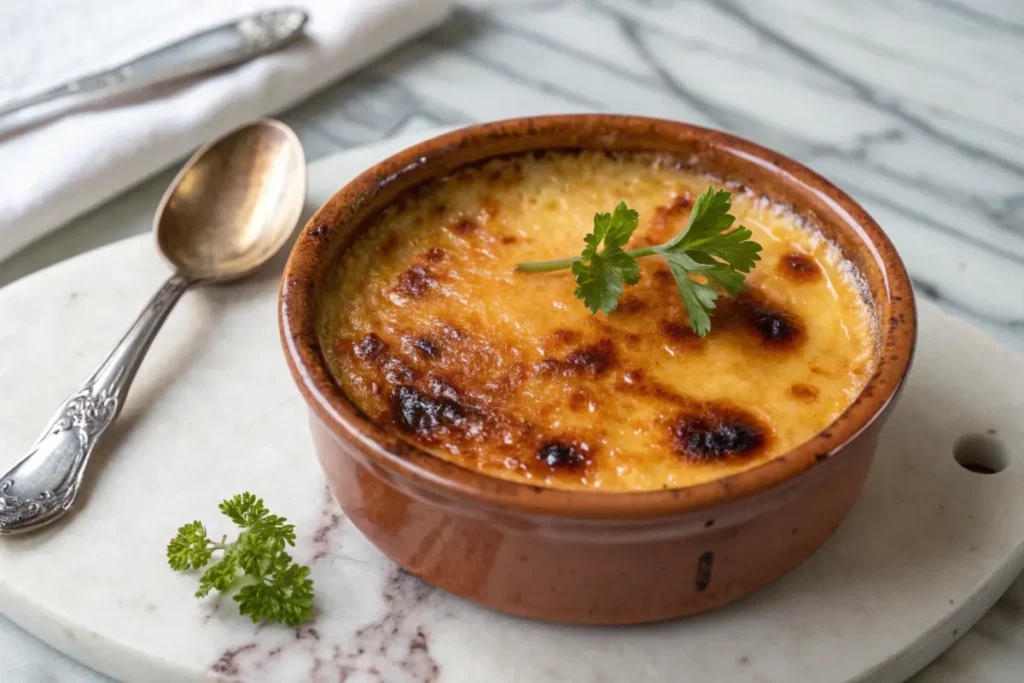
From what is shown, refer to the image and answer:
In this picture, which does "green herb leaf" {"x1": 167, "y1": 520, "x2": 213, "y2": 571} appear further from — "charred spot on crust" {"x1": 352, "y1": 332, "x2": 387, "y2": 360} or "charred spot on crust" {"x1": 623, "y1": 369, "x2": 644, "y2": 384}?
"charred spot on crust" {"x1": 623, "y1": 369, "x2": 644, "y2": 384}

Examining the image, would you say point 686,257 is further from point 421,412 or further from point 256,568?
point 256,568

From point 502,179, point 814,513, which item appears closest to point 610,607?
point 814,513

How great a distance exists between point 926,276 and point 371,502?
1.21m

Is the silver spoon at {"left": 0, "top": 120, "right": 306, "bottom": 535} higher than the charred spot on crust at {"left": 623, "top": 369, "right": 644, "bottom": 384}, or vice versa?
the charred spot on crust at {"left": 623, "top": 369, "right": 644, "bottom": 384}

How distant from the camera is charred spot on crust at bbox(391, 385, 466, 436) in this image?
1599mm

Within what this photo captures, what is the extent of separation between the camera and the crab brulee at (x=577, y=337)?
157 centimetres

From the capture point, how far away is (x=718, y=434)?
1572mm

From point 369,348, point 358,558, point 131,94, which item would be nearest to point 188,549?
point 358,558

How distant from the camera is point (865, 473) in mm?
1651

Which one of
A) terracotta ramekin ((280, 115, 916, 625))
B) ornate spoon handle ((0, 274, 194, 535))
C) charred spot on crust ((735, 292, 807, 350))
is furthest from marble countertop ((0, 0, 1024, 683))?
terracotta ramekin ((280, 115, 916, 625))

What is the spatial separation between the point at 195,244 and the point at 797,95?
1350mm

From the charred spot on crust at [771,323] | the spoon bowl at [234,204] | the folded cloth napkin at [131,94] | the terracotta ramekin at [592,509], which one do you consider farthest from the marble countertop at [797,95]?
the terracotta ramekin at [592,509]

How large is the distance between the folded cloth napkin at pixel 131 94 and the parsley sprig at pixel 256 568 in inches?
36.4

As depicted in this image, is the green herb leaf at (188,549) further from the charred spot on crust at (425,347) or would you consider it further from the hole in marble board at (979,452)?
the hole in marble board at (979,452)
